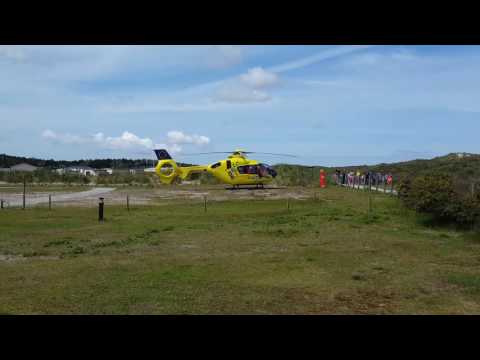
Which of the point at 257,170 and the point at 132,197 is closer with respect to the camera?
the point at 132,197

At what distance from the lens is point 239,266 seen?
348 inches

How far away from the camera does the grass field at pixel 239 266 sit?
640cm

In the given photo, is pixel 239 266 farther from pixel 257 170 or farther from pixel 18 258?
pixel 257 170

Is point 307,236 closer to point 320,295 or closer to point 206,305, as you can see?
point 320,295

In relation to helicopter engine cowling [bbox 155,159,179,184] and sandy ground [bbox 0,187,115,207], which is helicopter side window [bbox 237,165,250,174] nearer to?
helicopter engine cowling [bbox 155,159,179,184]

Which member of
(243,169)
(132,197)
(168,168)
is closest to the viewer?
(132,197)

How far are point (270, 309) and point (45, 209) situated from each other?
15.8 metres

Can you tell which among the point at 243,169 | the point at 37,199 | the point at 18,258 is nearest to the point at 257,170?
the point at 243,169

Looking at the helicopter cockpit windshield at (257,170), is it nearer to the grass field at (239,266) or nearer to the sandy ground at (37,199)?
the sandy ground at (37,199)

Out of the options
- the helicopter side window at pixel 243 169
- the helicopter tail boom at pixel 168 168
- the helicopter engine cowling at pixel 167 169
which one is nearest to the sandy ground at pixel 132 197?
the helicopter side window at pixel 243 169
